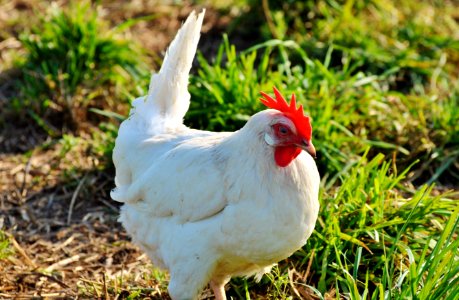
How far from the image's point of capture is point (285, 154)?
10.5ft

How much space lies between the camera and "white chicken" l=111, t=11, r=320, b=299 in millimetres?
3193

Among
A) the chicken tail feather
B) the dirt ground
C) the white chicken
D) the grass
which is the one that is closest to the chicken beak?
the white chicken

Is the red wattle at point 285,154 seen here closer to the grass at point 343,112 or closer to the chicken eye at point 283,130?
the chicken eye at point 283,130

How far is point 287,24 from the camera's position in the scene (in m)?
6.70

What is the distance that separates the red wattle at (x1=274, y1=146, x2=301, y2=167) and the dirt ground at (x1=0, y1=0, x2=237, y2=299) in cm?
127

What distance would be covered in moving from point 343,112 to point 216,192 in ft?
6.93

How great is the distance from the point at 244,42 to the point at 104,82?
1.50 metres

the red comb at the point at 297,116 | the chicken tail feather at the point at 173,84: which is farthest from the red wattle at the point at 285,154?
the chicken tail feather at the point at 173,84

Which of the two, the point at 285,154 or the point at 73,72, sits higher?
the point at 285,154

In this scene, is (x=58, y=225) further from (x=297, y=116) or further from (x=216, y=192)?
(x=297, y=116)

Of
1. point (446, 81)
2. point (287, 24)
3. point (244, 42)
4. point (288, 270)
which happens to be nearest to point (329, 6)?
point (287, 24)

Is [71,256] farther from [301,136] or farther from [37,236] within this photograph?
[301,136]

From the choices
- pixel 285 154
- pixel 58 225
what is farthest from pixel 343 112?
pixel 58 225

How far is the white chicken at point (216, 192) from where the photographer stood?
3193 mm
